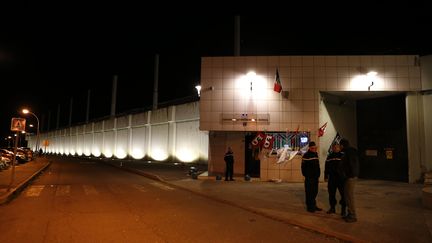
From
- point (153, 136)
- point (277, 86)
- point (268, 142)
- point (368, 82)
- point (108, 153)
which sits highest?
point (368, 82)

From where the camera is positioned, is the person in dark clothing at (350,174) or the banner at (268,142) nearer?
the person in dark clothing at (350,174)

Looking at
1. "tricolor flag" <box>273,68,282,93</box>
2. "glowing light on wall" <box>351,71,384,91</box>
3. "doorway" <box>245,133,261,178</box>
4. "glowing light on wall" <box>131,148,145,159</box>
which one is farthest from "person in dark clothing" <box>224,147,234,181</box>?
"glowing light on wall" <box>131,148,145,159</box>

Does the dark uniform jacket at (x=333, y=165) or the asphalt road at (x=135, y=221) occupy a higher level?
the dark uniform jacket at (x=333, y=165)

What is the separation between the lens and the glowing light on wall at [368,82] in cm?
1791

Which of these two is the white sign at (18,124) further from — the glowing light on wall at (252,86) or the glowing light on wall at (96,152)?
the glowing light on wall at (96,152)

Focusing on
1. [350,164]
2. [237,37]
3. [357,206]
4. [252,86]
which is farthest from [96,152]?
[350,164]

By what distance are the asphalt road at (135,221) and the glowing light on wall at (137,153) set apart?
2745 centimetres

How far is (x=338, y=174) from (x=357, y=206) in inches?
92.1

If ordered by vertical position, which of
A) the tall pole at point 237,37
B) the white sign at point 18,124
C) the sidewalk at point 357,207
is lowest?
the sidewalk at point 357,207

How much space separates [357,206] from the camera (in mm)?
10992

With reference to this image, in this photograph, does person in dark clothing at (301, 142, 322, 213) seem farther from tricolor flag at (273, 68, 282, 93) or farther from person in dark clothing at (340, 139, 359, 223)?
tricolor flag at (273, 68, 282, 93)

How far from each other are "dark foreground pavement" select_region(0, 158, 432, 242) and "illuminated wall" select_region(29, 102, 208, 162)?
14.4 metres

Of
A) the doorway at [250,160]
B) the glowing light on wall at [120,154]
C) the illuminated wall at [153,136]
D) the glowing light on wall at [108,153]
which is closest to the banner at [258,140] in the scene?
the doorway at [250,160]

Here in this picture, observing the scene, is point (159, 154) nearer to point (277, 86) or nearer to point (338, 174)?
point (277, 86)
